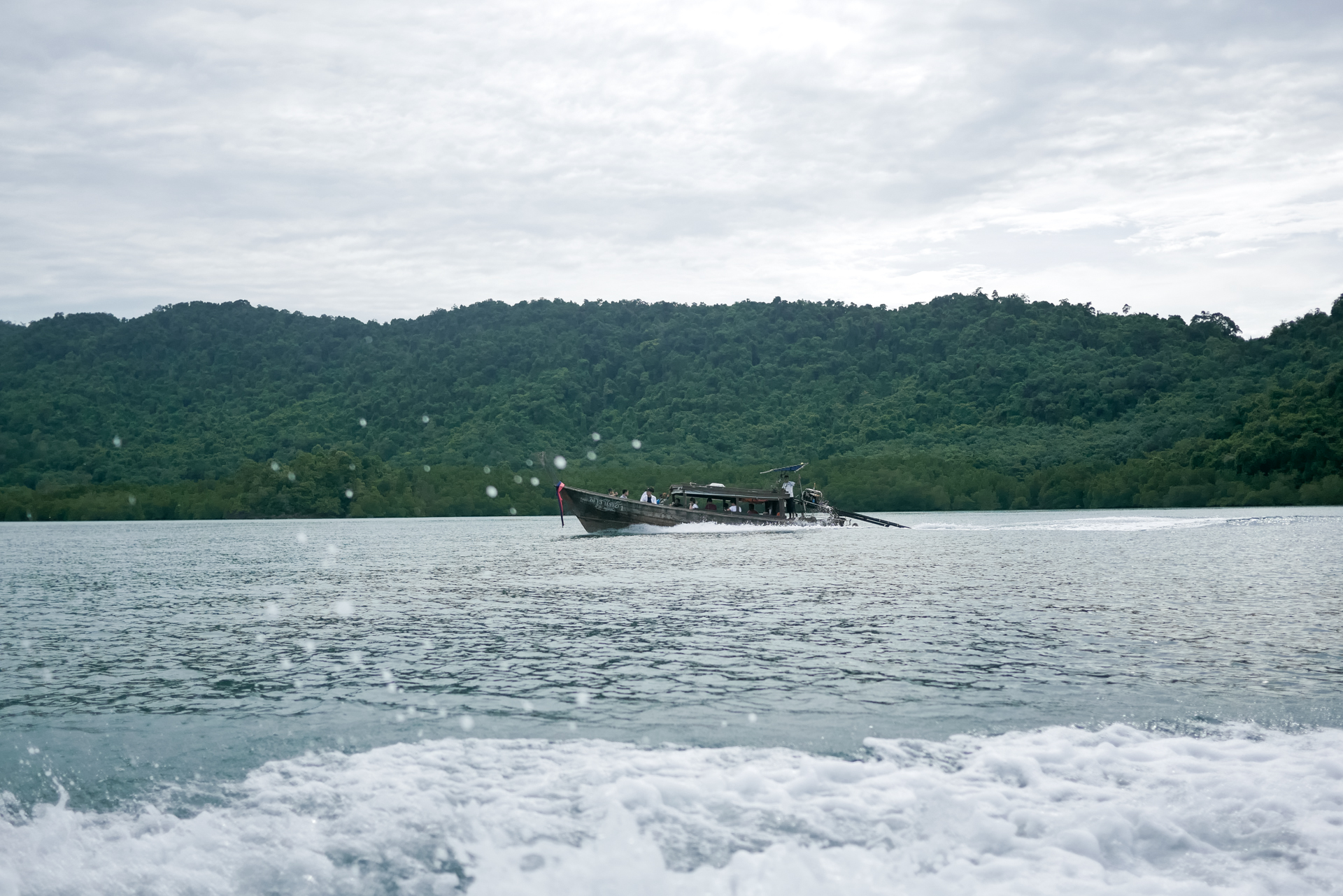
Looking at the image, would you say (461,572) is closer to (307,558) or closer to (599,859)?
(307,558)

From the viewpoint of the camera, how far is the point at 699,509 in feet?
242

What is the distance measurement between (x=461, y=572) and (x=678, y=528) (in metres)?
31.8

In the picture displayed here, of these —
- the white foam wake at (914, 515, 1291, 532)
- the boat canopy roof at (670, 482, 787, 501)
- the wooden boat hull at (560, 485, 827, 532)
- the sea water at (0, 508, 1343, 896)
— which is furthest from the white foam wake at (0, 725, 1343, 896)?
the white foam wake at (914, 515, 1291, 532)

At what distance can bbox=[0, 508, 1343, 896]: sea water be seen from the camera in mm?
8430

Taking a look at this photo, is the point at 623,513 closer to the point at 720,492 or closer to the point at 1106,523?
the point at 720,492

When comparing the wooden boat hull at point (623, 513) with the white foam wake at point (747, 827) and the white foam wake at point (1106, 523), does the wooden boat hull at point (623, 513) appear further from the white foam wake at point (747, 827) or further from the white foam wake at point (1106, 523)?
the white foam wake at point (747, 827)

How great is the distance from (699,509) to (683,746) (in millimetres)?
62132

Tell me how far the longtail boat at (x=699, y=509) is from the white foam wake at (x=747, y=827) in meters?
56.2

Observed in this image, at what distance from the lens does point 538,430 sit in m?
145

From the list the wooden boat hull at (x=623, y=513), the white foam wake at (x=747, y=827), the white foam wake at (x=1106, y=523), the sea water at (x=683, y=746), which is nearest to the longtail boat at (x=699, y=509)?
the wooden boat hull at (x=623, y=513)

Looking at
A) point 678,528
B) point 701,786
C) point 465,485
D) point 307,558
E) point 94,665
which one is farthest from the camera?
point 465,485

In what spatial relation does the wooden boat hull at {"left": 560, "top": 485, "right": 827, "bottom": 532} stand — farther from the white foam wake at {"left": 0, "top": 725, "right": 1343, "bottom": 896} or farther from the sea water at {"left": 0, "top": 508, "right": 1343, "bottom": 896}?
the white foam wake at {"left": 0, "top": 725, "right": 1343, "bottom": 896}

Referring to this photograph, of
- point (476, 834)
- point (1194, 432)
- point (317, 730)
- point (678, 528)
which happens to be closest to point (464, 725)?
point (317, 730)

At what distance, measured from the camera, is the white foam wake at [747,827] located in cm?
812
